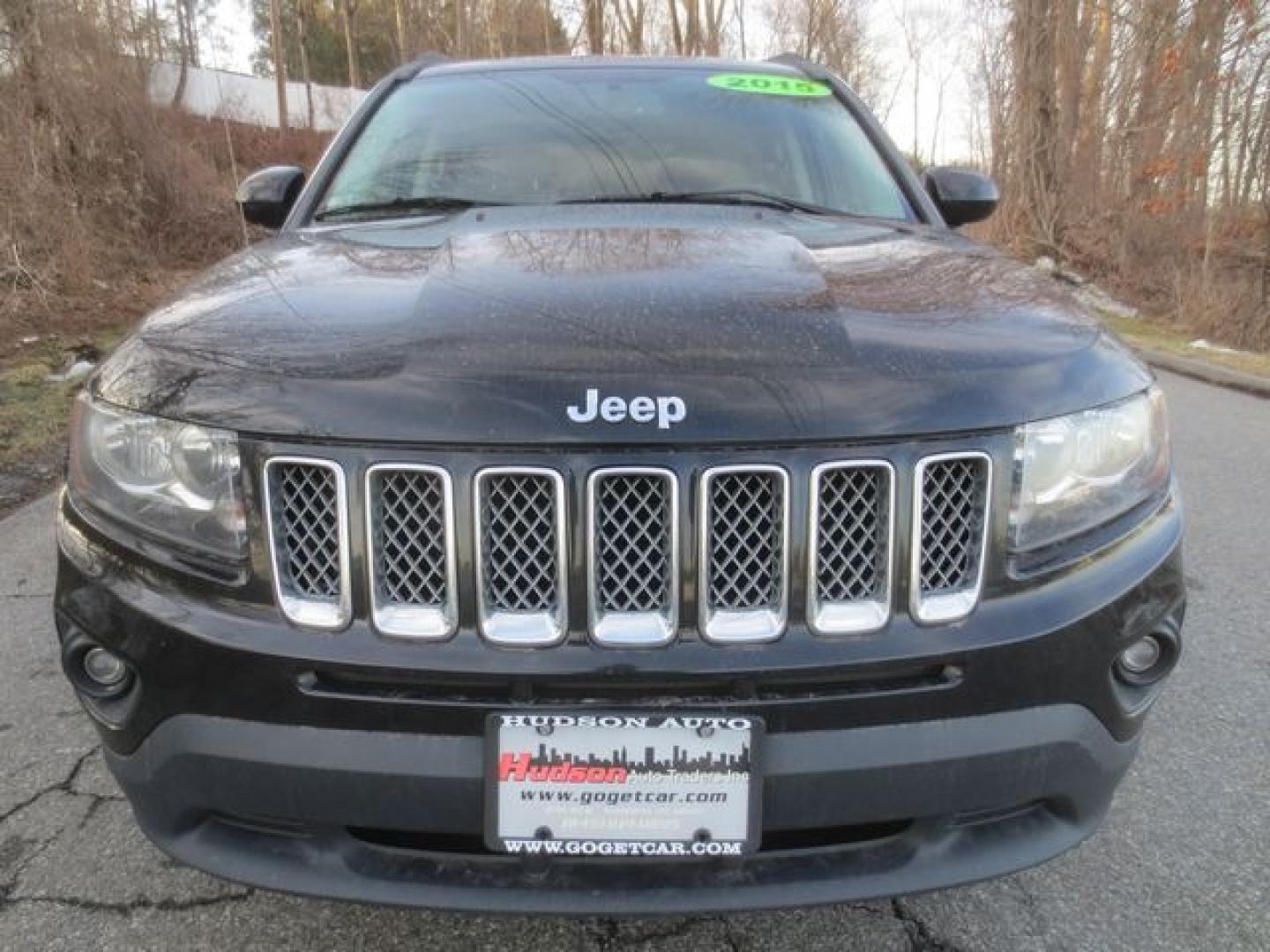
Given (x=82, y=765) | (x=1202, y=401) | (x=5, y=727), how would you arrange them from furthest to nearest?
1. (x=1202, y=401)
2. (x=5, y=727)
3. (x=82, y=765)

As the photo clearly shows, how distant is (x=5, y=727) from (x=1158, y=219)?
1689cm


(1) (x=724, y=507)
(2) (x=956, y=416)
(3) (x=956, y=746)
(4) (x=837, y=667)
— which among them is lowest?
(3) (x=956, y=746)

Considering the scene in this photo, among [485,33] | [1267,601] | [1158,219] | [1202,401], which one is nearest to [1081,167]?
[1158,219]

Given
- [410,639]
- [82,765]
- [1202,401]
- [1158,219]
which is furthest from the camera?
[1158,219]

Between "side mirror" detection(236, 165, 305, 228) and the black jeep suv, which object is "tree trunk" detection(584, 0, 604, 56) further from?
the black jeep suv

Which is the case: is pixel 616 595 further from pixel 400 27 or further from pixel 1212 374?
pixel 400 27

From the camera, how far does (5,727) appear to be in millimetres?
2658

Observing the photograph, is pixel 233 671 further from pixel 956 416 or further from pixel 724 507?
pixel 956 416

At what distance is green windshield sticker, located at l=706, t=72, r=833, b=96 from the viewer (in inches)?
121

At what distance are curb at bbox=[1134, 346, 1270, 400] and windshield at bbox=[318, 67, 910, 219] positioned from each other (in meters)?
5.19

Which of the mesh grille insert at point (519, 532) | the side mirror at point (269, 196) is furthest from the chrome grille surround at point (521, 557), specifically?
the side mirror at point (269, 196)

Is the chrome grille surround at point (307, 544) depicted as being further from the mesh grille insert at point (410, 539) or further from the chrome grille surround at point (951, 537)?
the chrome grille surround at point (951, 537)

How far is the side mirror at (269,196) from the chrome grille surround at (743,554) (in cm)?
199

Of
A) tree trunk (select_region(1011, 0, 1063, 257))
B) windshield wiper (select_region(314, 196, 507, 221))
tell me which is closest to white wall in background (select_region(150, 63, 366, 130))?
tree trunk (select_region(1011, 0, 1063, 257))
